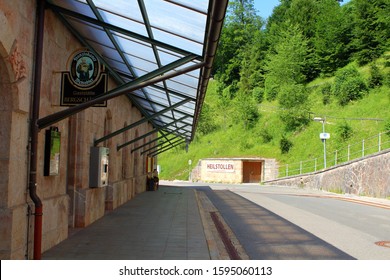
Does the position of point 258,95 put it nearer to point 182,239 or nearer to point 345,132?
point 345,132

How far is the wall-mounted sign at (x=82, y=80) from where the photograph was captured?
23.5 feet

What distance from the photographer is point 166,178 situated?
176 feet

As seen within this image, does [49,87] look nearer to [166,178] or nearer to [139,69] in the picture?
[139,69]

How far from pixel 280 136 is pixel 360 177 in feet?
73.7

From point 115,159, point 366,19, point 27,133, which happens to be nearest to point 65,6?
point 27,133

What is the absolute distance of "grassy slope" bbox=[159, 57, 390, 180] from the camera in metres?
40.5

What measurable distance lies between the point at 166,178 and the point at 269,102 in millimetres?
18771

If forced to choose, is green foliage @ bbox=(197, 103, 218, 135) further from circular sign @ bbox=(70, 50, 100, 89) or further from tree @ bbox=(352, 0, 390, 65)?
circular sign @ bbox=(70, 50, 100, 89)

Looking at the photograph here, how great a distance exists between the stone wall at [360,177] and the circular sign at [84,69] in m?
18.9

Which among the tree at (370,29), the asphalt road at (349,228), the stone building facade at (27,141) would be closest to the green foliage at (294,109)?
the tree at (370,29)

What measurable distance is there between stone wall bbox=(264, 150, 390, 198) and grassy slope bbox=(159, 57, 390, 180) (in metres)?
7.21

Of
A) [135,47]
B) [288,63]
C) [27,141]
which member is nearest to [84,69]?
[27,141]

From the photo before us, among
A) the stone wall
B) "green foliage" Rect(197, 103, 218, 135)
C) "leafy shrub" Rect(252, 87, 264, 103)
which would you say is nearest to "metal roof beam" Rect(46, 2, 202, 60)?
the stone wall

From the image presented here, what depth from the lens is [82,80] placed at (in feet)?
24.1
